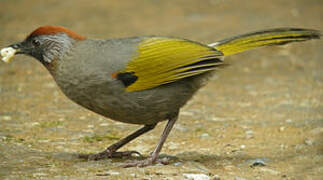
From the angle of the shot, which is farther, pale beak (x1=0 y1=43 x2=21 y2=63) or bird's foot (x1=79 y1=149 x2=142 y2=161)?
bird's foot (x1=79 y1=149 x2=142 y2=161)

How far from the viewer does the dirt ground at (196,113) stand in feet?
15.6

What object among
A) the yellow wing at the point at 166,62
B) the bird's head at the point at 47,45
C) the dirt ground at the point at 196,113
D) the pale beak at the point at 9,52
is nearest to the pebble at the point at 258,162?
the dirt ground at the point at 196,113

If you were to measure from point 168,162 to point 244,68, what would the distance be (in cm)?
524

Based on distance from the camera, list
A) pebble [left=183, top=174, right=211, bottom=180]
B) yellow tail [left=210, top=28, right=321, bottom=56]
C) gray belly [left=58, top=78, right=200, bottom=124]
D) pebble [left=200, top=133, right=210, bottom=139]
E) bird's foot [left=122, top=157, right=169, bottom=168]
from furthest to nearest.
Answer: pebble [left=200, top=133, right=210, bottom=139], yellow tail [left=210, top=28, right=321, bottom=56], bird's foot [left=122, top=157, right=169, bottom=168], gray belly [left=58, top=78, right=200, bottom=124], pebble [left=183, top=174, right=211, bottom=180]

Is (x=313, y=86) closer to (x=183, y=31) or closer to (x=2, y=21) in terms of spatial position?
(x=183, y=31)

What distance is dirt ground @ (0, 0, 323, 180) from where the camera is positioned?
476 cm

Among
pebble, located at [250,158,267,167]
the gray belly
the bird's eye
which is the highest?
the bird's eye

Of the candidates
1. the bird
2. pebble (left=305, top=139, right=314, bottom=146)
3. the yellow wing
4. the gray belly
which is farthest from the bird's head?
pebble (left=305, top=139, right=314, bottom=146)

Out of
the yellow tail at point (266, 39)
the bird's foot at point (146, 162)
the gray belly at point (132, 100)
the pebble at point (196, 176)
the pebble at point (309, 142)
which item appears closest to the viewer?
the pebble at point (196, 176)

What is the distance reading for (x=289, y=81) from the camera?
875 cm

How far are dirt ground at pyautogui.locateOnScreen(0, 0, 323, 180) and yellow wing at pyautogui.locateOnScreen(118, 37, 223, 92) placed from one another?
715 millimetres

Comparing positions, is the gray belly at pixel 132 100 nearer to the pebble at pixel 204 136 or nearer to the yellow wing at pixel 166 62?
the yellow wing at pixel 166 62

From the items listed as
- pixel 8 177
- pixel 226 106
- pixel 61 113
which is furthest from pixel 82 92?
pixel 226 106

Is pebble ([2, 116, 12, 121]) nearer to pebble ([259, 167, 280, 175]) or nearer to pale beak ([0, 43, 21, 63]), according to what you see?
pale beak ([0, 43, 21, 63])
